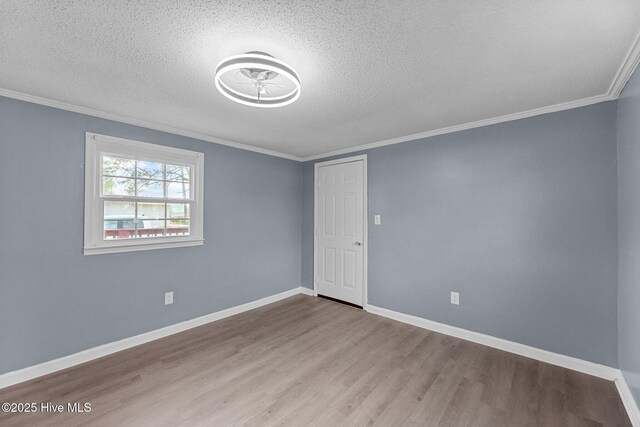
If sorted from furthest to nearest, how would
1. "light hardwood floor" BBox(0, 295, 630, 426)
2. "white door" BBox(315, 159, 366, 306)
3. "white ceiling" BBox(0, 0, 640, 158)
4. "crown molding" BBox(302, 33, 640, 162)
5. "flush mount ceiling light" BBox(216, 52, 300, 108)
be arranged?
1. "white door" BBox(315, 159, 366, 306)
2. "light hardwood floor" BBox(0, 295, 630, 426)
3. "crown molding" BBox(302, 33, 640, 162)
4. "flush mount ceiling light" BBox(216, 52, 300, 108)
5. "white ceiling" BBox(0, 0, 640, 158)

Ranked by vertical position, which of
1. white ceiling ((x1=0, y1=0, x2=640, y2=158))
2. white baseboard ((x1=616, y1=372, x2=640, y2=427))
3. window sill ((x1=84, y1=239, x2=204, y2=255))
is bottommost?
white baseboard ((x1=616, y1=372, x2=640, y2=427))

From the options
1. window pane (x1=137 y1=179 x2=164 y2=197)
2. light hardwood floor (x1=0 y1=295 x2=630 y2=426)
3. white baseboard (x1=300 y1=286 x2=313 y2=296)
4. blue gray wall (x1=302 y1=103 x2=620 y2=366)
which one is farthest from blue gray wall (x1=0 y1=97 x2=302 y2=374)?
blue gray wall (x1=302 y1=103 x2=620 y2=366)

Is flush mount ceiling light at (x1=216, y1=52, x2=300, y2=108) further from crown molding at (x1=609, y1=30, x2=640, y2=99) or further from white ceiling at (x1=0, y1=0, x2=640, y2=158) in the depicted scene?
crown molding at (x1=609, y1=30, x2=640, y2=99)

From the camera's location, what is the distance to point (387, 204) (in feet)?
11.7

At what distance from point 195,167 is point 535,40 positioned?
3.23m

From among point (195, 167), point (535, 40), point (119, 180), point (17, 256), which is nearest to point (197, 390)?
point (17, 256)

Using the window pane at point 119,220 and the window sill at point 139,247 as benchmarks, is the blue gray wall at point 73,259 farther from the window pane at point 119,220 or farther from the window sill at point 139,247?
the window pane at point 119,220

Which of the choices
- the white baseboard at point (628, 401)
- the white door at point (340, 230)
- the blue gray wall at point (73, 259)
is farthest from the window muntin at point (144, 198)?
the white baseboard at point (628, 401)

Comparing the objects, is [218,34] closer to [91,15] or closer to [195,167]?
[91,15]

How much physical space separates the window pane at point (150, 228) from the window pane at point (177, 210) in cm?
13

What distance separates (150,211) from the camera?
290 cm

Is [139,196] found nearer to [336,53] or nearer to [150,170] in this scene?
[150,170]

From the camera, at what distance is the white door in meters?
3.88

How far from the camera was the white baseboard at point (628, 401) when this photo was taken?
1.71 m
